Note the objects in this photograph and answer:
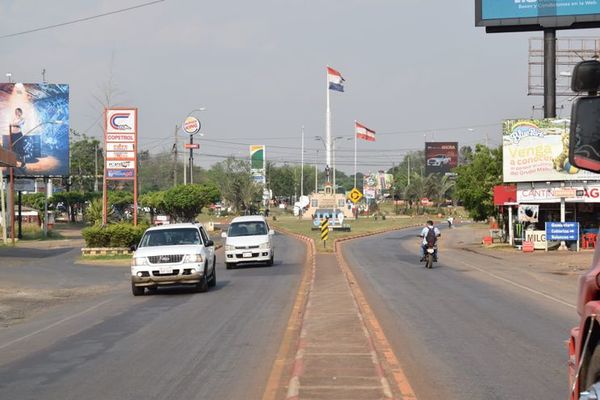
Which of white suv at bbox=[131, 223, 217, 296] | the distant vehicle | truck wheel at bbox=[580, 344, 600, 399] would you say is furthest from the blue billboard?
the distant vehicle

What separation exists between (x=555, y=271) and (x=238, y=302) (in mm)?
15962

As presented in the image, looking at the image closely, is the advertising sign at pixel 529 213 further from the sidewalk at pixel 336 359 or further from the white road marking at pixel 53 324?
the sidewalk at pixel 336 359

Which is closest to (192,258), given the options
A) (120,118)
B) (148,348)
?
(148,348)

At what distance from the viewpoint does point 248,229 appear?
3328cm

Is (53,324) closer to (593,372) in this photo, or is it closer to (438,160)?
(593,372)

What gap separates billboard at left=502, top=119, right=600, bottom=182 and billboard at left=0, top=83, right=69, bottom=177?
105ft

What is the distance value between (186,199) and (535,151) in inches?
1406

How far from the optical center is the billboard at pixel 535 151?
4381cm

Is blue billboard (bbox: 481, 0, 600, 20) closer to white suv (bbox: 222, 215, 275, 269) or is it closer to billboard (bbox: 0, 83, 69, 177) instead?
white suv (bbox: 222, 215, 275, 269)

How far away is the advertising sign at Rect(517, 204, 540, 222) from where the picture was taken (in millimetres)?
45656

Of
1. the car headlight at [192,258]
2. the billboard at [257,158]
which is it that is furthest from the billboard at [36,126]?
the billboard at [257,158]

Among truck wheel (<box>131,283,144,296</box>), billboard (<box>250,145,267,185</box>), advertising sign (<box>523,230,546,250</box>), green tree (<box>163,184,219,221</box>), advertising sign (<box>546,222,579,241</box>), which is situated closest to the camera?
truck wheel (<box>131,283,144,296</box>)

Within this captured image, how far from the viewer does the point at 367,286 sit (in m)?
23.4

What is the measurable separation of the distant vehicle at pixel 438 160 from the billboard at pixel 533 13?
106 meters
